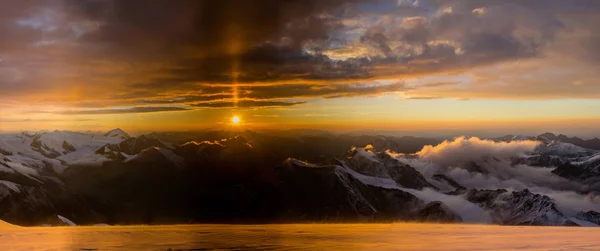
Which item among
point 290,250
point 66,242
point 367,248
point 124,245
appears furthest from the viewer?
point 66,242

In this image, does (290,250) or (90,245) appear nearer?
(290,250)

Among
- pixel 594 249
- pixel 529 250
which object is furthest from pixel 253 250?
pixel 594 249

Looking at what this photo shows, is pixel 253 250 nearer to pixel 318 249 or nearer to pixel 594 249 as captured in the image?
pixel 318 249

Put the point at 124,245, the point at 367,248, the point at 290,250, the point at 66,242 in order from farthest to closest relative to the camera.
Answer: the point at 66,242 < the point at 124,245 < the point at 367,248 < the point at 290,250

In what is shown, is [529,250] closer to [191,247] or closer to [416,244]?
[416,244]

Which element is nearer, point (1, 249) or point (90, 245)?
point (1, 249)

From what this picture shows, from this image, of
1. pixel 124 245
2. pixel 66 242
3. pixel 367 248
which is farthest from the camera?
pixel 66 242

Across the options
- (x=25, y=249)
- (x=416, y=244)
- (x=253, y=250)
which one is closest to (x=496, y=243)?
(x=416, y=244)

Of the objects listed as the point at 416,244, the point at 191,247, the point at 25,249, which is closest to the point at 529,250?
the point at 416,244
